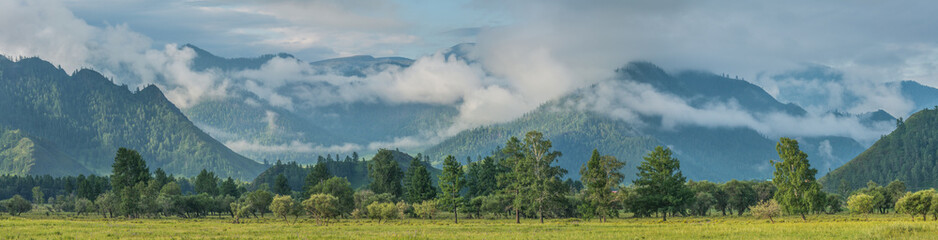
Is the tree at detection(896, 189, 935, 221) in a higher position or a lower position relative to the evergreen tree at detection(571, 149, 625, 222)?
lower

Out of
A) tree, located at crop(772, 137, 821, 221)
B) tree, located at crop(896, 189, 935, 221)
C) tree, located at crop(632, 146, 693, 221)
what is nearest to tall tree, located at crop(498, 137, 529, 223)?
tree, located at crop(632, 146, 693, 221)

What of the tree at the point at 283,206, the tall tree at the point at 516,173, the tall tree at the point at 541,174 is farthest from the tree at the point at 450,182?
the tree at the point at 283,206

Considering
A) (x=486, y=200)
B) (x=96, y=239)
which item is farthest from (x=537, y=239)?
(x=486, y=200)

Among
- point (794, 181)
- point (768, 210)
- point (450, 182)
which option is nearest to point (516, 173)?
point (450, 182)

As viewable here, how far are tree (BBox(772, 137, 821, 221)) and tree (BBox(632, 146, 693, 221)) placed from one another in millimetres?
21768

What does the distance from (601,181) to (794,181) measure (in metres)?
37.8

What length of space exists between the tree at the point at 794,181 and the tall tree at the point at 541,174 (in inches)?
1740

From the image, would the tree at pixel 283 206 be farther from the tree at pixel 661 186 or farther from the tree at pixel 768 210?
the tree at pixel 768 210

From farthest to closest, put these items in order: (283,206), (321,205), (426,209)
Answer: (426,209) → (283,206) → (321,205)

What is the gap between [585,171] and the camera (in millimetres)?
156625

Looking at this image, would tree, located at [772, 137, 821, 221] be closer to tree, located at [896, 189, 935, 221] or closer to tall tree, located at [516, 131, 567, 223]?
tree, located at [896, 189, 935, 221]

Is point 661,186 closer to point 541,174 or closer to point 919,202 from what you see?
point 541,174

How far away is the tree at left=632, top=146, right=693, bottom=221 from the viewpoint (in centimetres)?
16062

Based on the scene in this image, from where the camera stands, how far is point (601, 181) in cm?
15225
